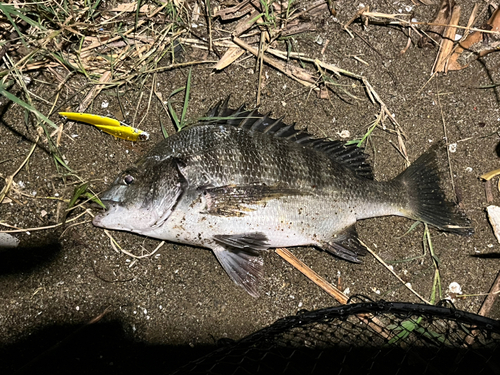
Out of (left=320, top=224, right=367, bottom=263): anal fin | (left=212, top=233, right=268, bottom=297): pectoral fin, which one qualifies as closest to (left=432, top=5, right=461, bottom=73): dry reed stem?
(left=320, top=224, right=367, bottom=263): anal fin

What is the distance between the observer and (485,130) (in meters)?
2.92

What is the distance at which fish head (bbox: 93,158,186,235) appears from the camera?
2.25m

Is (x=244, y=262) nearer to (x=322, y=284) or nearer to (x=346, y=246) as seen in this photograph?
(x=322, y=284)

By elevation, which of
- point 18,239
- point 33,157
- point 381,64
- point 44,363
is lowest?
point 44,363

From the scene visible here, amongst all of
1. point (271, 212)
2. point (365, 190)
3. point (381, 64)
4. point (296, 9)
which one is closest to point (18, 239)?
point (271, 212)

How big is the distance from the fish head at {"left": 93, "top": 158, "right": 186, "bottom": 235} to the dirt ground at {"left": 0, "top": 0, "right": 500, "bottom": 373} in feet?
0.90

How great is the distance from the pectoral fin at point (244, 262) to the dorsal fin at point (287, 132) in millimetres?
781

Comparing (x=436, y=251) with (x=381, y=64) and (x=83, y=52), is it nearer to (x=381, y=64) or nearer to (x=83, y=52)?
(x=381, y=64)

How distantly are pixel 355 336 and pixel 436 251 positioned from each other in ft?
3.09

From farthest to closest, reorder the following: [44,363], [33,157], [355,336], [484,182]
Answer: [484,182] → [355,336] → [33,157] → [44,363]

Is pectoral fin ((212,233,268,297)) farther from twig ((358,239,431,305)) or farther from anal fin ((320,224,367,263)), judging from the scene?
twig ((358,239,431,305))

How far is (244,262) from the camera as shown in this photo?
98.2 inches

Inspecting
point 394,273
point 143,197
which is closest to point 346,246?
point 394,273

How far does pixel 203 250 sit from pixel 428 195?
1784mm
